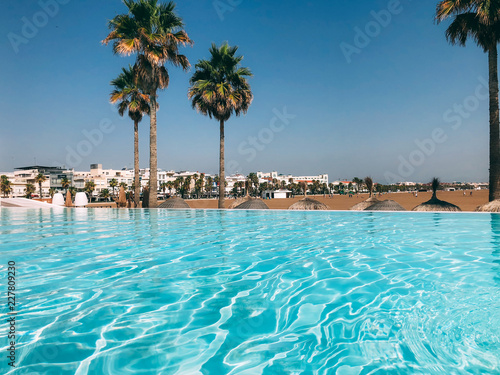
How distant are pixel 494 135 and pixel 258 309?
16.2 meters

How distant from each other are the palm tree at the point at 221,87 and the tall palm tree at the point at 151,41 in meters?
1.82

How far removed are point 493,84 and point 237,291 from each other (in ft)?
55.0

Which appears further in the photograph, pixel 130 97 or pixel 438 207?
pixel 130 97

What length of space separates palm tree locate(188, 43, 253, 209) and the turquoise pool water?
49.5 feet

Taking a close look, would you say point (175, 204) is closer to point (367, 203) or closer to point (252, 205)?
point (252, 205)

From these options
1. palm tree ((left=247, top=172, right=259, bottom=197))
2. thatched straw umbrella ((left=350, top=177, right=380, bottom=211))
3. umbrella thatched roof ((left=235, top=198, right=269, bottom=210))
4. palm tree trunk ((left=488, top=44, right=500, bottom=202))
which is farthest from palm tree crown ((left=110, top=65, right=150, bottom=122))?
palm tree ((left=247, top=172, right=259, bottom=197))

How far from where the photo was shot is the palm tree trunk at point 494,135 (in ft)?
49.2

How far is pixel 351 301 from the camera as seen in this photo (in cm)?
394

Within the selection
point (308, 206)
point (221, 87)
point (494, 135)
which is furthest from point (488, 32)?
point (221, 87)

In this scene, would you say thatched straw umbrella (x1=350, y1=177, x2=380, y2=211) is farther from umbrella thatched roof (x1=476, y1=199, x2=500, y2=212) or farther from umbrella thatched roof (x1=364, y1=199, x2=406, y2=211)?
umbrella thatched roof (x1=476, y1=199, x2=500, y2=212)

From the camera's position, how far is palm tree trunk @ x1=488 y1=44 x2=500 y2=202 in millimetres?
14984

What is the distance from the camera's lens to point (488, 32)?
50.2 ft

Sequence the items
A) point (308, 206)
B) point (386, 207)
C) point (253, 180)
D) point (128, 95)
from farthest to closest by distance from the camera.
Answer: point (253, 180)
point (128, 95)
point (308, 206)
point (386, 207)

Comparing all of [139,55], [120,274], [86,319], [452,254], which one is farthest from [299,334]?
[139,55]
